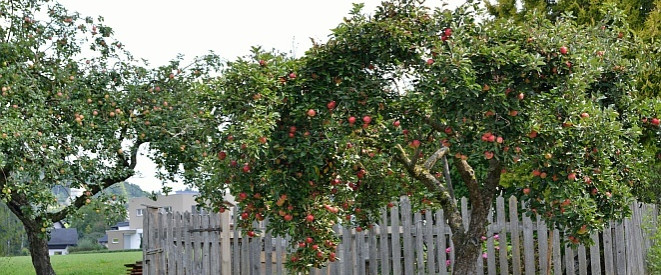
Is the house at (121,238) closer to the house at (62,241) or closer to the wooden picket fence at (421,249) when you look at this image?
the house at (62,241)

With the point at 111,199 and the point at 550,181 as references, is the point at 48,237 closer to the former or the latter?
the point at 111,199

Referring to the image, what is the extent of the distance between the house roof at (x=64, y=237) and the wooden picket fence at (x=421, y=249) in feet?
220

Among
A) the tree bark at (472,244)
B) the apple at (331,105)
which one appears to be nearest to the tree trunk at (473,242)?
the tree bark at (472,244)

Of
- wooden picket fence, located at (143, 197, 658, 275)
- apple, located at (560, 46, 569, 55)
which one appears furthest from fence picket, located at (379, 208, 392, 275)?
apple, located at (560, 46, 569, 55)

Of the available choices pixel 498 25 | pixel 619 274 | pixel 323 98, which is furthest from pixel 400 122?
pixel 619 274

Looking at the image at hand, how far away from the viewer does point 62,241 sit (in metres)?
72.6

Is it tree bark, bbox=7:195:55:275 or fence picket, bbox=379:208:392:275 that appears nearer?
fence picket, bbox=379:208:392:275

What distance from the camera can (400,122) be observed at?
5.77m

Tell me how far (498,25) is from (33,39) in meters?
8.33

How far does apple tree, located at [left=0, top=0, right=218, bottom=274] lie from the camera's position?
9.89m

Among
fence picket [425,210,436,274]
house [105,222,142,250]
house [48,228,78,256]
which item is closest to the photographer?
fence picket [425,210,436,274]

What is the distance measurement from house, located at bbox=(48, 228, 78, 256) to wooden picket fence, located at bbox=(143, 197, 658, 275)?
66.6 meters

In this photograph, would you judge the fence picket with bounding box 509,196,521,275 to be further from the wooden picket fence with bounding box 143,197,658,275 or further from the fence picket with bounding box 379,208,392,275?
the fence picket with bounding box 379,208,392,275

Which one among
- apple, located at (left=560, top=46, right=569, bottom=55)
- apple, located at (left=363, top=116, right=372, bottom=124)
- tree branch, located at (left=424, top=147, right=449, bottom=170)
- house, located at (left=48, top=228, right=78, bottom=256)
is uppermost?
apple, located at (left=560, top=46, right=569, bottom=55)
